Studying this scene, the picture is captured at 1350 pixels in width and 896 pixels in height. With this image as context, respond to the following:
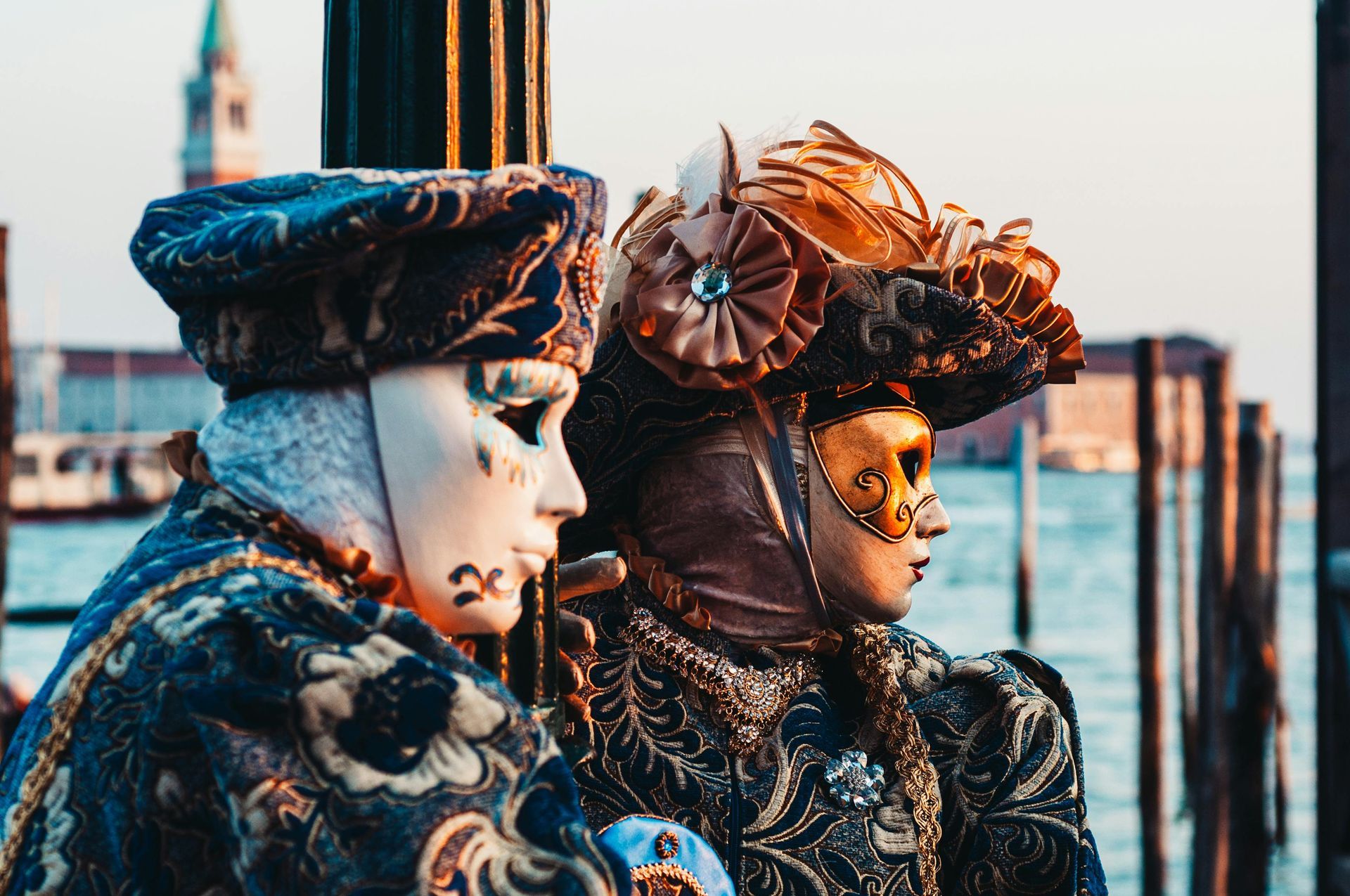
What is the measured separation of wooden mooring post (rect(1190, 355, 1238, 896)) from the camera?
844 centimetres

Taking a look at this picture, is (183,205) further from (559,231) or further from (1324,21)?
(1324,21)

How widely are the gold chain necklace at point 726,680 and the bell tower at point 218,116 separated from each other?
89470 mm

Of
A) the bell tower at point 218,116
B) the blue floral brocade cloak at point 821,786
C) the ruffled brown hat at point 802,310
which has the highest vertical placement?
the bell tower at point 218,116

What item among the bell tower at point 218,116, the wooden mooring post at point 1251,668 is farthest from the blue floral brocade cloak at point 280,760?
the bell tower at point 218,116

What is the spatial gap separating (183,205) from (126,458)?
44294mm

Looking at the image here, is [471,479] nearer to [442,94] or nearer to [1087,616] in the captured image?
[442,94]

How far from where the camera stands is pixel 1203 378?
1026 cm

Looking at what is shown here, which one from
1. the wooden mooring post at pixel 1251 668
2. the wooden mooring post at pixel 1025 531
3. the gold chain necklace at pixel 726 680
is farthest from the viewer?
the wooden mooring post at pixel 1025 531

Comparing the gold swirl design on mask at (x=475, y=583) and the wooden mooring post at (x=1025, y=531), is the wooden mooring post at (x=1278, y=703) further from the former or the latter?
the gold swirl design on mask at (x=475, y=583)

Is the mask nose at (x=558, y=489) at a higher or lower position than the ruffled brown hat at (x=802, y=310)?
lower

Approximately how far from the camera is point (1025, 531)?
22594 millimetres

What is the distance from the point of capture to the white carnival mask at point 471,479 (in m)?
1.45

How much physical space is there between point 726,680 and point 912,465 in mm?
395

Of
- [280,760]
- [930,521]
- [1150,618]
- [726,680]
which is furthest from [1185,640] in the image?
[280,760]
